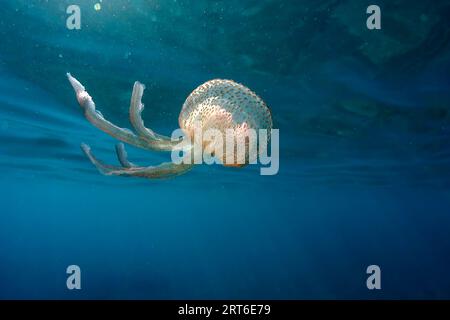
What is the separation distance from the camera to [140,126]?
2.86m

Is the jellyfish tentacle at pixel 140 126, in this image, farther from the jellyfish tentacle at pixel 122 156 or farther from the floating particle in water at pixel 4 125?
the floating particle in water at pixel 4 125

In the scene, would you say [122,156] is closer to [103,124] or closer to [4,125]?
[103,124]

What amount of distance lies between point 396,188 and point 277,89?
88.0 feet

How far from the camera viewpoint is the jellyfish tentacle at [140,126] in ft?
9.38

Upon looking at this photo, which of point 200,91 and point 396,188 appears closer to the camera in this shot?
point 200,91

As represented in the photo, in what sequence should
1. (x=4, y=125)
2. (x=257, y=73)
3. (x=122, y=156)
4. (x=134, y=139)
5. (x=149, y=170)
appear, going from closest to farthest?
(x=149, y=170) → (x=134, y=139) → (x=122, y=156) → (x=257, y=73) → (x=4, y=125)

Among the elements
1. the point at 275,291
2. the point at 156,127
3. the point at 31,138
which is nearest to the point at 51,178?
the point at 31,138

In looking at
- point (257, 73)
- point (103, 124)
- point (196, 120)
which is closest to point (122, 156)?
point (103, 124)

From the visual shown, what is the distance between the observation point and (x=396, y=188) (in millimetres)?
34156

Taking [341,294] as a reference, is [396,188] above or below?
above

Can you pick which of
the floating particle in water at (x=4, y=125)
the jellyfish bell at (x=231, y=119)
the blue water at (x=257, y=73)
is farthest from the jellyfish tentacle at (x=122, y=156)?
the floating particle in water at (x=4, y=125)

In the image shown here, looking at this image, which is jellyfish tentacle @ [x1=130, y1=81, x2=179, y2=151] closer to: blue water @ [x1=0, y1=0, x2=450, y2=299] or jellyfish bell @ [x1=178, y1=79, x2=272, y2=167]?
jellyfish bell @ [x1=178, y1=79, x2=272, y2=167]

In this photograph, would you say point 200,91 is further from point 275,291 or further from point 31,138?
point 275,291

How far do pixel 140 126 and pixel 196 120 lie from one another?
1.50ft
